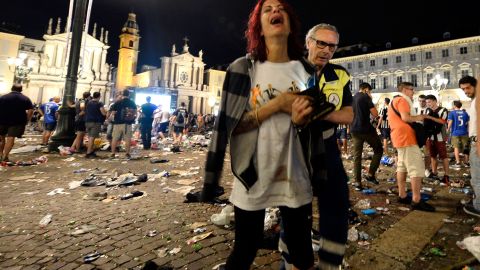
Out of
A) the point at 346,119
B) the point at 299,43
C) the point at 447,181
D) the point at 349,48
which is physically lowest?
the point at 447,181

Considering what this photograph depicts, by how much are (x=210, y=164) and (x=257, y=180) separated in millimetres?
297

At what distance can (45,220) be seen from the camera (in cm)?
359

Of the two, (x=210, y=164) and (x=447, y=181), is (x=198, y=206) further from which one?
(x=447, y=181)

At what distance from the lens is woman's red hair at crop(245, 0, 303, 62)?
1.63 m

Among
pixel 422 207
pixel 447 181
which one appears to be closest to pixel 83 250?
pixel 422 207

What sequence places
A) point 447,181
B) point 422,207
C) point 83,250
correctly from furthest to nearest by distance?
1. point 447,181
2. point 422,207
3. point 83,250

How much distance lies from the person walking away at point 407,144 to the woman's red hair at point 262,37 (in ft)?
10.7

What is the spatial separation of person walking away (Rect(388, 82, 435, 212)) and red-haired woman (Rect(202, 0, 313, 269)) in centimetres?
338

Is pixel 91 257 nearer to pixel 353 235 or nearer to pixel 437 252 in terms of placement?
pixel 353 235

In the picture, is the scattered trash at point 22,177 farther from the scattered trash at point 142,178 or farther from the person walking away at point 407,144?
the person walking away at point 407,144

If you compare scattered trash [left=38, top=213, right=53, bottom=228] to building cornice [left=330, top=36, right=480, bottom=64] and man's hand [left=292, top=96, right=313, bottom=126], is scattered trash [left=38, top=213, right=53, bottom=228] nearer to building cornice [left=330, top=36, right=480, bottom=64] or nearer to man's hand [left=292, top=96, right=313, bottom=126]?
man's hand [left=292, top=96, right=313, bottom=126]

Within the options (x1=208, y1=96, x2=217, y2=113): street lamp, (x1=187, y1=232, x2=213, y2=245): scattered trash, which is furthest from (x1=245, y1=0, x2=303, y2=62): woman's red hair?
(x1=208, y1=96, x2=217, y2=113): street lamp

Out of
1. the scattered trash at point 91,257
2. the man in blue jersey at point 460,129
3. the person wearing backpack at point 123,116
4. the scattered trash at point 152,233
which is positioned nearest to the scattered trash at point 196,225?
the scattered trash at point 152,233

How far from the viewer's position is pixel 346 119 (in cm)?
177
